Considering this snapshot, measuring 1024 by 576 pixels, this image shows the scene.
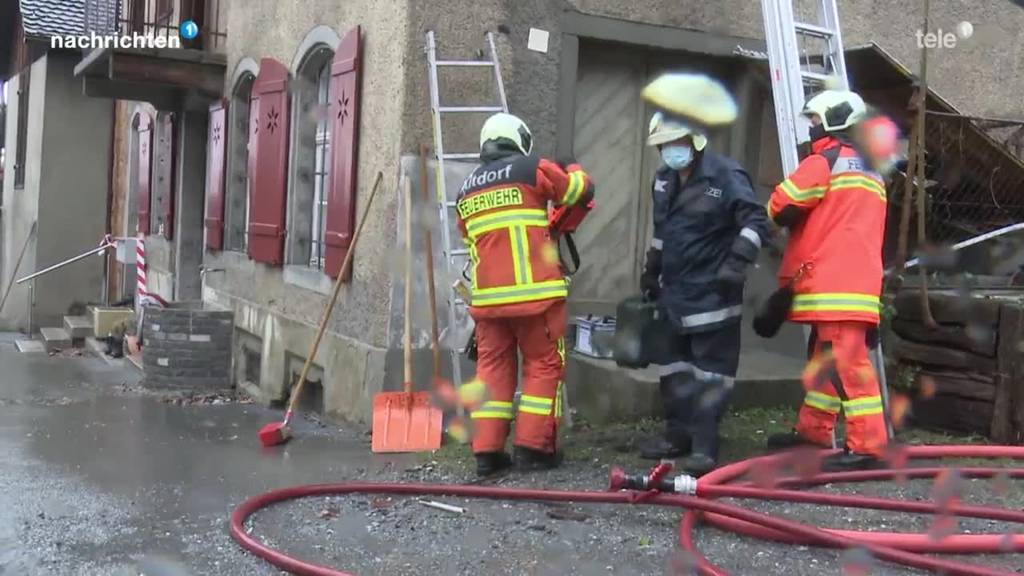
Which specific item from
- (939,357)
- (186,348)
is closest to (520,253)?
(939,357)

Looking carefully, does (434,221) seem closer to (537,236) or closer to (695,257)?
(537,236)

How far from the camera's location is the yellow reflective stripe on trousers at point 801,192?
15.7 feet

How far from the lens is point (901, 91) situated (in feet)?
23.0

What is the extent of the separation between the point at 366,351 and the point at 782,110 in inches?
116

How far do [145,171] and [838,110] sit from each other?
10095mm

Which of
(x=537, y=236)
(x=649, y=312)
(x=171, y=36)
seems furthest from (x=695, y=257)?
(x=171, y=36)

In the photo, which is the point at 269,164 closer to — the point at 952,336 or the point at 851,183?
the point at 851,183

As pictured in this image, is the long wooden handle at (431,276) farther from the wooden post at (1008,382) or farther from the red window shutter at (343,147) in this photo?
the wooden post at (1008,382)

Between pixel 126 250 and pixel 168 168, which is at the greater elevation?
pixel 168 168

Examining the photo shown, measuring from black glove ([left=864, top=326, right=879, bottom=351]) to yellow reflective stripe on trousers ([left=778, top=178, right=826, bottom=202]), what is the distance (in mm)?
700

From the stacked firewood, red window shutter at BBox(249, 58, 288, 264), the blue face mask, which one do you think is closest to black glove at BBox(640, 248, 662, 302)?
the blue face mask

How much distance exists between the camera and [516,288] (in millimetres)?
4941

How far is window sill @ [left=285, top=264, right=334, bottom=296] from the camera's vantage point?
7422mm

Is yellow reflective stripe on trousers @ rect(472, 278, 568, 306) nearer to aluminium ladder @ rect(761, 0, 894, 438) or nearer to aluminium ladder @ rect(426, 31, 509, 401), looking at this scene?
aluminium ladder @ rect(426, 31, 509, 401)
